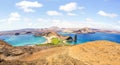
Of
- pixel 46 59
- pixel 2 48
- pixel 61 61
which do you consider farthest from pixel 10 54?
pixel 61 61

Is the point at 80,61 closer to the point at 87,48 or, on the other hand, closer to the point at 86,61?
the point at 86,61

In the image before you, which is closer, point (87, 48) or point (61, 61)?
point (61, 61)

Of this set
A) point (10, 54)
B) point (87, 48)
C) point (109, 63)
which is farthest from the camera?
point (10, 54)

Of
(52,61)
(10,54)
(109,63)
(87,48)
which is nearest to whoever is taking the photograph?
(109,63)

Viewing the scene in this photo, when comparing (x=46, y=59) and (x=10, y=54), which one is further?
(x=10, y=54)

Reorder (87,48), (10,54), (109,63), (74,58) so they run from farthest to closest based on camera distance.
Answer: (10,54), (87,48), (74,58), (109,63)

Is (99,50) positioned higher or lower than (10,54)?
higher

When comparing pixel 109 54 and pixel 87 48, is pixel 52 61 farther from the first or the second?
pixel 109 54

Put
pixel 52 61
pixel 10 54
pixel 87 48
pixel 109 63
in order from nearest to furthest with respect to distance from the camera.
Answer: pixel 109 63
pixel 52 61
pixel 87 48
pixel 10 54

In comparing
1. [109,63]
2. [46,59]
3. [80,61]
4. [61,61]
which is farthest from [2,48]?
[109,63]
